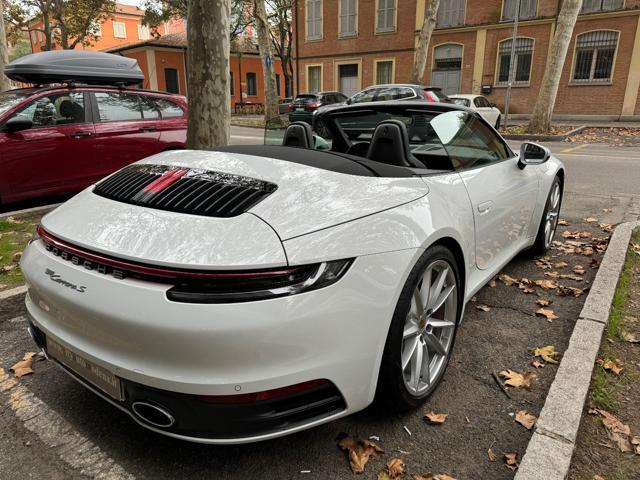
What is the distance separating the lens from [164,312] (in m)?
1.62

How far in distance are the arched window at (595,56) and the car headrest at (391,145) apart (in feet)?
83.5

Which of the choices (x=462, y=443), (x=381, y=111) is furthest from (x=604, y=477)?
(x=381, y=111)

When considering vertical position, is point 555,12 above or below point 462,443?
above

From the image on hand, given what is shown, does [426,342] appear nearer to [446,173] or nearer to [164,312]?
[446,173]

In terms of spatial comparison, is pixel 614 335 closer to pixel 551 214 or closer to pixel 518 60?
pixel 551 214

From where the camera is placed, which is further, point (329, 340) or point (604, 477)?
point (604, 477)

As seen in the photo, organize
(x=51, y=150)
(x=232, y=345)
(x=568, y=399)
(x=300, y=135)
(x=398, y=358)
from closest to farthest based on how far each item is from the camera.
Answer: (x=232, y=345) < (x=398, y=358) < (x=568, y=399) < (x=300, y=135) < (x=51, y=150)

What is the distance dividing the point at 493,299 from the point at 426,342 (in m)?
1.50

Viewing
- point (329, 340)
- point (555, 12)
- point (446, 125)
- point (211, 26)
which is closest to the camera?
point (329, 340)

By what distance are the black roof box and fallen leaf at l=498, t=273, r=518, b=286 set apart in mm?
5648

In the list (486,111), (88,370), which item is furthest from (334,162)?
(486,111)

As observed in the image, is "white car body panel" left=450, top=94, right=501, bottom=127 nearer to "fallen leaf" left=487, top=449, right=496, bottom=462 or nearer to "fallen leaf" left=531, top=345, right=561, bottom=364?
"fallen leaf" left=531, top=345, right=561, bottom=364

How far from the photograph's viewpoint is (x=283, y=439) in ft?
7.12

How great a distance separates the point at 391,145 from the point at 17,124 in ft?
16.5
